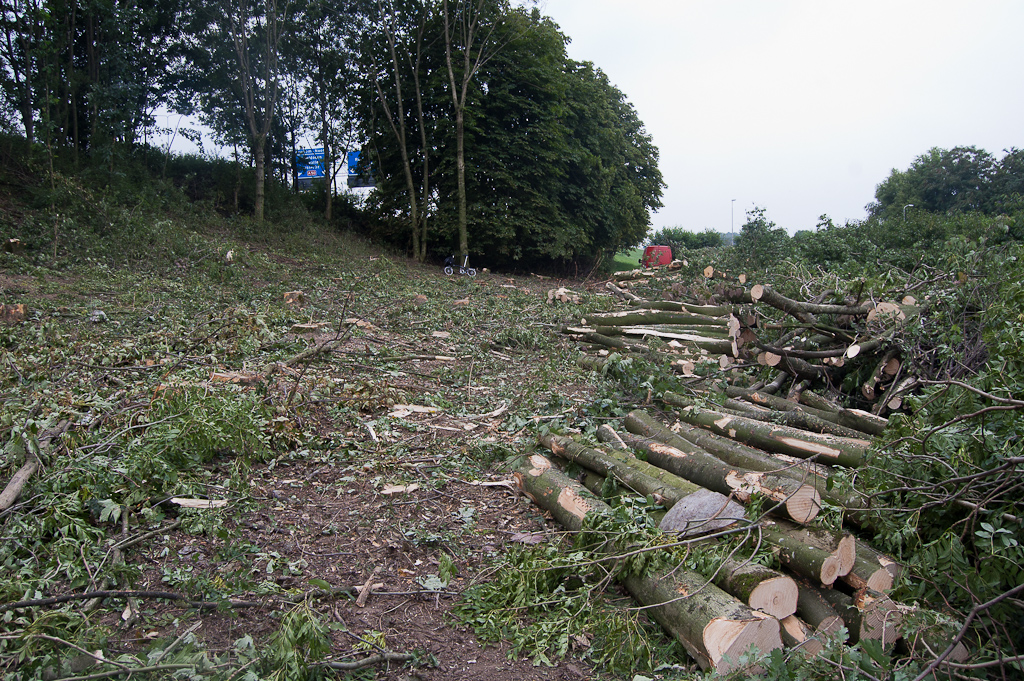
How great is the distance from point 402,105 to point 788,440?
61.1ft

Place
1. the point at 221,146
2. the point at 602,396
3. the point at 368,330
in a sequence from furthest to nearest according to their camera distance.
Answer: the point at 221,146 < the point at 368,330 < the point at 602,396

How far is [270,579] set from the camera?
10.5 ft

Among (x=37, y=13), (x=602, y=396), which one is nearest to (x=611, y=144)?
(x=37, y=13)

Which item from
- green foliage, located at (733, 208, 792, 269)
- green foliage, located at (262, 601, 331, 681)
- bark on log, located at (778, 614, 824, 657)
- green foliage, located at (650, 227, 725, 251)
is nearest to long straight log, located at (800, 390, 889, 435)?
bark on log, located at (778, 614, 824, 657)

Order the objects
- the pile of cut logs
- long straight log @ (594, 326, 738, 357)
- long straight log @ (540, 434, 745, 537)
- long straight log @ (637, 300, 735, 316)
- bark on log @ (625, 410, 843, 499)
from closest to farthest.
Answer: the pile of cut logs < long straight log @ (540, 434, 745, 537) < bark on log @ (625, 410, 843, 499) < long straight log @ (594, 326, 738, 357) < long straight log @ (637, 300, 735, 316)

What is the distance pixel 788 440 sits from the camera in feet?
13.6

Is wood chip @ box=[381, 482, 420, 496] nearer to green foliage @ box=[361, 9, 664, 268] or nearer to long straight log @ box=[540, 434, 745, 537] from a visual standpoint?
long straight log @ box=[540, 434, 745, 537]

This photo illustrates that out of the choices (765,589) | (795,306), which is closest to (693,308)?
(795,306)

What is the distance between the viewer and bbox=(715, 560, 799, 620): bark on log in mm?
2658

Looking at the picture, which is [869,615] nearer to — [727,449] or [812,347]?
[727,449]

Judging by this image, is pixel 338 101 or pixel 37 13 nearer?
pixel 37 13

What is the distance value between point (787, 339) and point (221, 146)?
19.8m

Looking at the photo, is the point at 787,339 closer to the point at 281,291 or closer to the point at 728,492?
the point at 728,492

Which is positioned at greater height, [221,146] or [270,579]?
[221,146]
